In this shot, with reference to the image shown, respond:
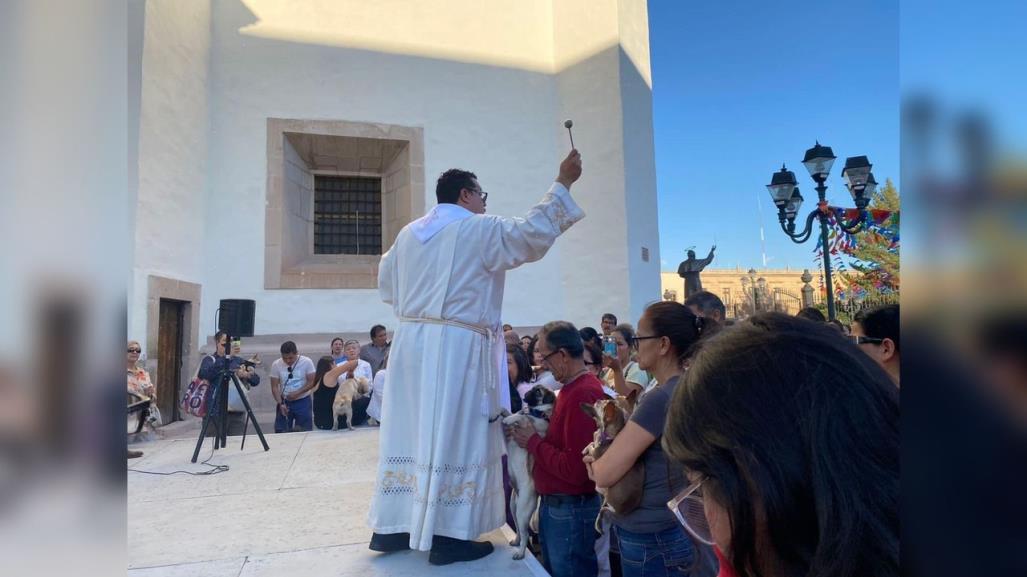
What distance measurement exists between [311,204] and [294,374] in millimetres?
3982

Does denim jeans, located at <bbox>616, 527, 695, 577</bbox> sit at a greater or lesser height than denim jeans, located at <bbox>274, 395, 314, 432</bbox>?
greater

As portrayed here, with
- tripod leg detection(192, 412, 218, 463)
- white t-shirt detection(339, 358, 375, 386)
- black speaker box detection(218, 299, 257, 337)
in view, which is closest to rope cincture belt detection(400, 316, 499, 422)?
tripod leg detection(192, 412, 218, 463)

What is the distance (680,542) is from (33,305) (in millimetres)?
1873

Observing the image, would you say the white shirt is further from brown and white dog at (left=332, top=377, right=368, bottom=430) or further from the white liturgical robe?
the white liturgical robe

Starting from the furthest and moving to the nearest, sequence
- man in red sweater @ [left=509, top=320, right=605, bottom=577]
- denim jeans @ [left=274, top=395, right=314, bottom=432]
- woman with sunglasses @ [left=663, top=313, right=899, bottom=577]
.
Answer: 1. denim jeans @ [left=274, top=395, right=314, bottom=432]
2. man in red sweater @ [left=509, top=320, right=605, bottom=577]
3. woman with sunglasses @ [left=663, top=313, right=899, bottom=577]

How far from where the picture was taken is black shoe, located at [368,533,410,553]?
246cm

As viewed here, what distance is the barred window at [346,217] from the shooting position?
32.5 ft

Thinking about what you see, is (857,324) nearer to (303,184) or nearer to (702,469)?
(702,469)

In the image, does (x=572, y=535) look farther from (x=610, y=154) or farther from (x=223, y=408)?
(x=610, y=154)

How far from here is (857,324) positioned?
193 cm

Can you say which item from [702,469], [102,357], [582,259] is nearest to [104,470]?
[102,357]

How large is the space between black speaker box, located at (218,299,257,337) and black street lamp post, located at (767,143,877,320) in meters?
4.69

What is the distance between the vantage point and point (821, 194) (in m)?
5.59

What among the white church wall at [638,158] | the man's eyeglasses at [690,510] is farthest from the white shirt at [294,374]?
the man's eyeglasses at [690,510]
